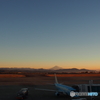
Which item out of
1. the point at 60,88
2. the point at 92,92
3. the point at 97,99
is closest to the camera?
the point at 92,92

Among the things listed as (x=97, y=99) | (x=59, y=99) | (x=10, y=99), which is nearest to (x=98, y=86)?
(x=97, y=99)

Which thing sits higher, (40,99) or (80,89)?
(80,89)

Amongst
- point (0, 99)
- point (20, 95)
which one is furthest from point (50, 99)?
point (0, 99)

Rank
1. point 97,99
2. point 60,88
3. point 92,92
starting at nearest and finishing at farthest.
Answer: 1. point 92,92
2. point 97,99
3. point 60,88

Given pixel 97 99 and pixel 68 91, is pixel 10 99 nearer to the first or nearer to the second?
pixel 68 91

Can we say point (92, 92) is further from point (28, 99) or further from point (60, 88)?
point (28, 99)

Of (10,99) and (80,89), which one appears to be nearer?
(80,89)

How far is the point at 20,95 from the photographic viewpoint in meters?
33.0

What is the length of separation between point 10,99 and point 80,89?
48.3 ft

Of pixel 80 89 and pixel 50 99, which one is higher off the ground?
pixel 80 89

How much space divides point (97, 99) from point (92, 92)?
387 centimetres

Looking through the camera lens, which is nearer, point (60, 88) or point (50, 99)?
point (50, 99)

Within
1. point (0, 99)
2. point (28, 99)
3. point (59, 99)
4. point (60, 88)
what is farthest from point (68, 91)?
point (0, 99)

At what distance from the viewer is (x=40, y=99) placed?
33.0 meters
